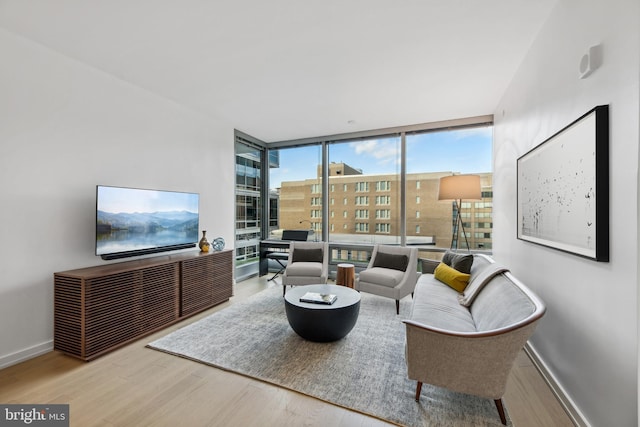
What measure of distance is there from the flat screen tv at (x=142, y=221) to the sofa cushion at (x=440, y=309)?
2.96m

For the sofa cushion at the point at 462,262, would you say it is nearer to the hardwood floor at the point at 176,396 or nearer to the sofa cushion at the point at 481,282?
the sofa cushion at the point at 481,282

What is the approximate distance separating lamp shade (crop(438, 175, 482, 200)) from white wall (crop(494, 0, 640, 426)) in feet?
3.93

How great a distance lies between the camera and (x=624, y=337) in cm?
135

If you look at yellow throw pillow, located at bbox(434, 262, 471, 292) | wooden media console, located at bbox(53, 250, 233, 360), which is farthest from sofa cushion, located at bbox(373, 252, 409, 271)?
wooden media console, located at bbox(53, 250, 233, 360)

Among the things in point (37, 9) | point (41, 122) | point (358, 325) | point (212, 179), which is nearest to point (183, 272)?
point (212, 179)

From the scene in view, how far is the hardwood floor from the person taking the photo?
175 centimetres

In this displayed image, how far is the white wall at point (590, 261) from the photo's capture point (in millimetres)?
1325

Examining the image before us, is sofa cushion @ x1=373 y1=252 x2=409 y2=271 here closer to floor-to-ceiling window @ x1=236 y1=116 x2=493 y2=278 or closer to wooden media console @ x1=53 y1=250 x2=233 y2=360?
floor-to-ceiling window @ x1=236 y1=116 x2=493 y2=278

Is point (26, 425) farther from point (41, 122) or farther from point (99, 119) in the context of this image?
point (99, 119)

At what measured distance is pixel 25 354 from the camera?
241 cm

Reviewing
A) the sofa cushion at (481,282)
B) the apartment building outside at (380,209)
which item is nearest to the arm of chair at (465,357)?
the sofa cushion at (481,282)

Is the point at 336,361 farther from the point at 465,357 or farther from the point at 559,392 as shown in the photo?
the point at 559,392

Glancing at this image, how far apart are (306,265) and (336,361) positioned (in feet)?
6.22

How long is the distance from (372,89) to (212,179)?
8.99ft
